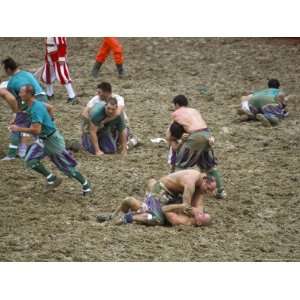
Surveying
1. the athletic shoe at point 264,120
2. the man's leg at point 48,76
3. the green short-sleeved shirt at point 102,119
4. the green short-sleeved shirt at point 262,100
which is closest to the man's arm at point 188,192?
the green short-sleeved shirt at point 102,119

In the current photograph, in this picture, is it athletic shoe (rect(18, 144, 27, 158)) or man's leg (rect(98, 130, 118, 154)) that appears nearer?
athletic shoe (rect(18, 144, 27, 158))

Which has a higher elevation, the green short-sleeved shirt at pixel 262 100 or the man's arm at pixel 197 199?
the green short-sleeved shirt at pixel 262 100

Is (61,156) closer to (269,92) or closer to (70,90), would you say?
(70,90)

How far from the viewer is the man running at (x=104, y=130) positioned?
852 centimetres

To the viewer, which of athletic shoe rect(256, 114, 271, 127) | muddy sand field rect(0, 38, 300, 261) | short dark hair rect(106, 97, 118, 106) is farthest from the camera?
athletic shoe rect(256, 114, 271, 127)

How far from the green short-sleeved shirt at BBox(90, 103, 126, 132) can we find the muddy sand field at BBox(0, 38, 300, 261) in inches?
11.2

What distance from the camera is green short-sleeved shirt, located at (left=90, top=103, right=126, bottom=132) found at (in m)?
8.52

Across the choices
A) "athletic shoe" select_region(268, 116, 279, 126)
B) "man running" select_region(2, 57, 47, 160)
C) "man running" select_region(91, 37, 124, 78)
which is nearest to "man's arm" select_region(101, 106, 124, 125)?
"man running" select_region(2, 57, 47, 160)

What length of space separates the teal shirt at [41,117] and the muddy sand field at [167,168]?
1.90 feet

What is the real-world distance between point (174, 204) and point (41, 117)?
124cm

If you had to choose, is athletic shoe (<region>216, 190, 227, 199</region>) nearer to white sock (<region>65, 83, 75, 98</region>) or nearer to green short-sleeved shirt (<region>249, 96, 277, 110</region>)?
green short-sleeved shirt (<region>249, 96, 277, 110</region>)

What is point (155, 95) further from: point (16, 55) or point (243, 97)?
point (16, 55)

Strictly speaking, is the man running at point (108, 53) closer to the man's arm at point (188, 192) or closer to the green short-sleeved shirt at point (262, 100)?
the green short-sleeved shirt at point (262, 100)

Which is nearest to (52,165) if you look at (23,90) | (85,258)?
(23,90)
